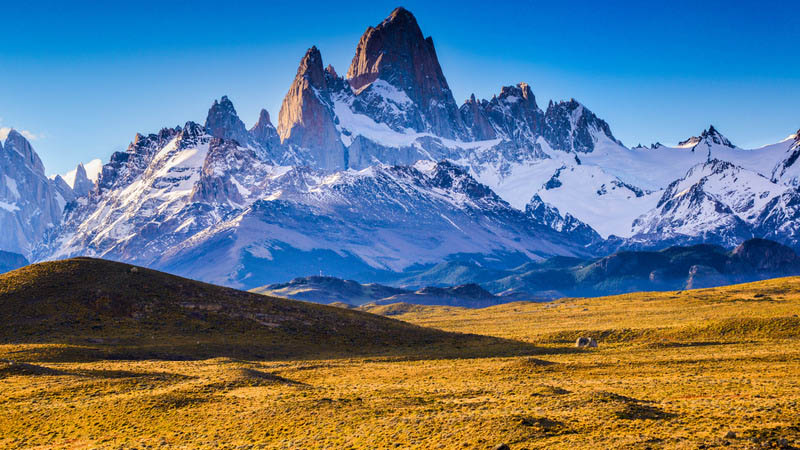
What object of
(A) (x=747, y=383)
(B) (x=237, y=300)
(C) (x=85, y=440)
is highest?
(B) (x=237, y=300)

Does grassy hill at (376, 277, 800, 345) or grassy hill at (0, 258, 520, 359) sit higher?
grassy hill at (0, 258, 520, 359)

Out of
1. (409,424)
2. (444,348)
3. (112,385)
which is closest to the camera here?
(409,424)

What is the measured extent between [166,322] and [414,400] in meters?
66.3

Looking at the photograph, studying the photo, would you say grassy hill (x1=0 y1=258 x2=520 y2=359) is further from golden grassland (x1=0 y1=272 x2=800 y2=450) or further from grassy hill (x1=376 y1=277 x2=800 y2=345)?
grassy hill (x1=376 y1=277 x2=800 y2=345)

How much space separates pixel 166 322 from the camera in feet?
384

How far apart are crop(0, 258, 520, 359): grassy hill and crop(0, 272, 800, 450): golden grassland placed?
6.01 meters

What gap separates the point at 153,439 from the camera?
5378 cm

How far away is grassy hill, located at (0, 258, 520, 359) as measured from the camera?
10419cm

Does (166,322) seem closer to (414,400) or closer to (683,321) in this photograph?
(414,400)

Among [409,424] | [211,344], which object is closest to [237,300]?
[211,344]

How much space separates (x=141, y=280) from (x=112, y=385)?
59980 mm

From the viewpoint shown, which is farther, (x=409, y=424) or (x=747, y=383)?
(x=747, y=383)

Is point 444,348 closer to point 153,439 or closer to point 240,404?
point 240,404

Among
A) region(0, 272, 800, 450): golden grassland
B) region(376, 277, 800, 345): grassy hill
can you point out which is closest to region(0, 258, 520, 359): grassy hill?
region(0, 272, 800, 450): golden grassland
